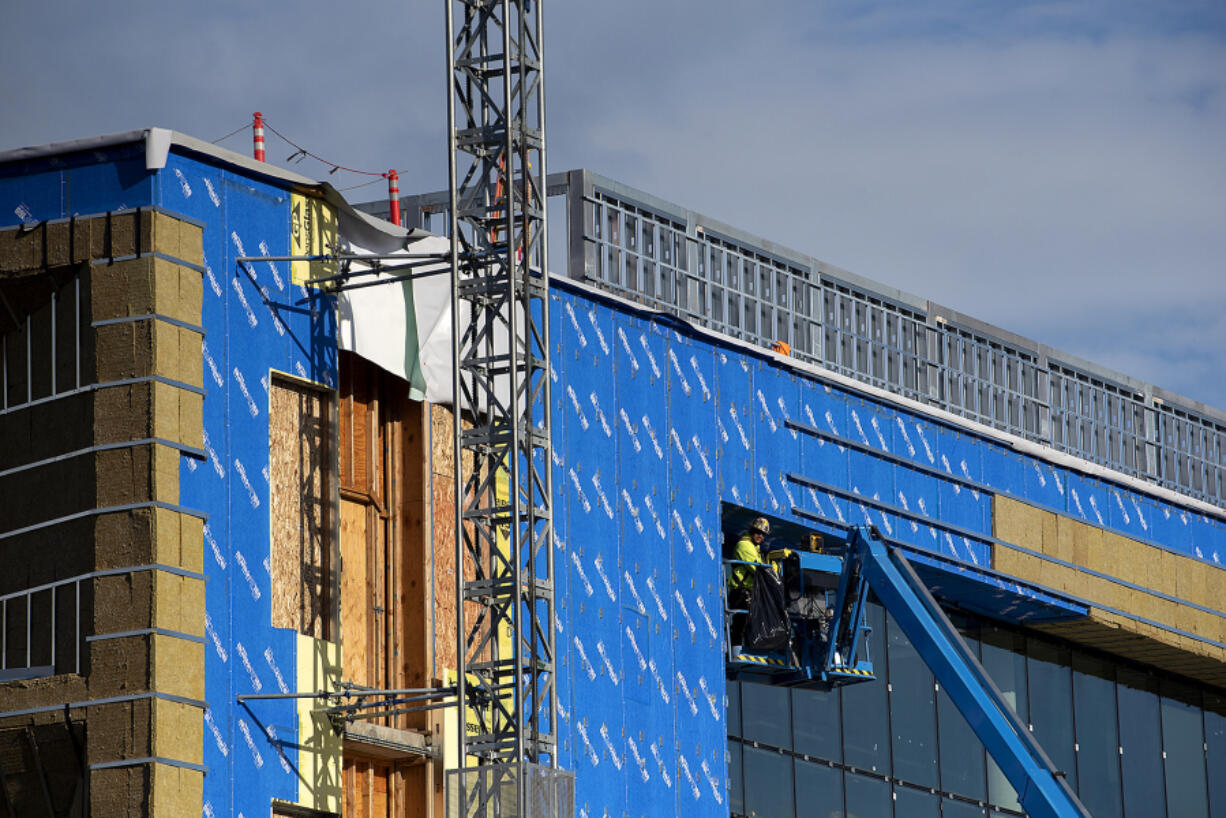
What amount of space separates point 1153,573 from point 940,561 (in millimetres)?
6956

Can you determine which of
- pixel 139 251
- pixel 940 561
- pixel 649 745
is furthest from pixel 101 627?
pixel 940 561

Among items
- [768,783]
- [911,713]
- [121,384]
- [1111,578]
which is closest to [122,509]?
[121,384]

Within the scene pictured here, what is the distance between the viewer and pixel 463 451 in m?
31.6

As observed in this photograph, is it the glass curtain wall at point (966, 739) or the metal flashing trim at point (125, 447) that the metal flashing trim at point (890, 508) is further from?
the metal flashing trim at point (125, 447)

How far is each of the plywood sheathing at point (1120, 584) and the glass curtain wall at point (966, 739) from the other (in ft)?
2.70

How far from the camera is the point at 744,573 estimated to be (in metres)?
36.3

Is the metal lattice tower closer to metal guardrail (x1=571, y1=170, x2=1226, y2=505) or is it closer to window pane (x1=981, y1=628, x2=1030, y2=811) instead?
metal guardrail (x1=571, y1=170, x2=1226, y2=505)

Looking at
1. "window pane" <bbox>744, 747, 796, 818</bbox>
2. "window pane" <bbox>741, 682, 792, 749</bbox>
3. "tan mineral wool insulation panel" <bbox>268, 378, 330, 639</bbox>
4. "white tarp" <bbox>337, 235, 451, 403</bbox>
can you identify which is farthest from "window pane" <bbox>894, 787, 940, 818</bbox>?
"tan mineral wool insulation panel" <bbox>268, 378, 330, 639</bbox>

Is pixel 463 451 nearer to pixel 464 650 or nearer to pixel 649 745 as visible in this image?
pixel 464 650

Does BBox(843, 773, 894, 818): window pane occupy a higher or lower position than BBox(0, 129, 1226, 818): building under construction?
lower

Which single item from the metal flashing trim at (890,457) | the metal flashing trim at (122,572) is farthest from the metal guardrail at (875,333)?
the metal flashing trim at (122,572)

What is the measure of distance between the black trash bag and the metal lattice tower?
4844 millimetres

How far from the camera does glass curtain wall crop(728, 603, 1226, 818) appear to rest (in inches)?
1503

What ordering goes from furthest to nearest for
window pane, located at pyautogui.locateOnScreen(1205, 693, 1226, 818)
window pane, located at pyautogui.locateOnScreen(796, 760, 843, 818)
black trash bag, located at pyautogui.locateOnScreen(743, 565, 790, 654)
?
window pane, located at pyautogui.locateOnScreen(1205, 693, 1226, 818) → window pane, located at pyautogui.locateOnScreen(796, 760, 843, 818) → black trash bag, located at pyautogui.locateOnScreen(743, 565, 790, 654)
